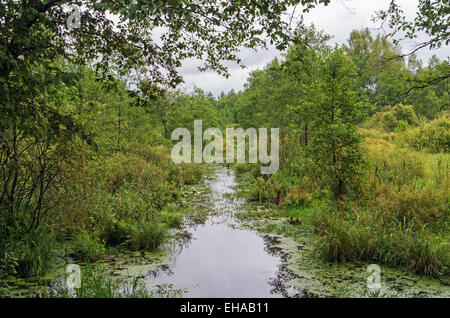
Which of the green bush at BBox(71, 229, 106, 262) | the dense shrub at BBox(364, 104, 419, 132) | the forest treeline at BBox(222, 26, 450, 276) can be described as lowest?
the green bush at BBox(71, 229, 106, 262)

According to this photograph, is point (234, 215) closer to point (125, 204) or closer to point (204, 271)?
point (125, 204)

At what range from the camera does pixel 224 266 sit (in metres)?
6.32

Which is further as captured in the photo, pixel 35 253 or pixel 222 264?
pixel 222 264

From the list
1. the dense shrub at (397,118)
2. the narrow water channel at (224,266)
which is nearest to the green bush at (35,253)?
the narrow water channel at (224,266)

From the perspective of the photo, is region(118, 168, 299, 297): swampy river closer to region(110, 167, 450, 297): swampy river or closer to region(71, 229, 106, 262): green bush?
region(110, 167, 450, 297): swampy river

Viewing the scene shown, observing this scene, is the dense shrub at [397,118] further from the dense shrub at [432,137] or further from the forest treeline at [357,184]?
the forest treeline at [357,184]

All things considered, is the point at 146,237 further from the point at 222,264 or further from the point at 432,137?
the point at 432,137

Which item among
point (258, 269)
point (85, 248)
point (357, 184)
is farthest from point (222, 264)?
point (357, 184)

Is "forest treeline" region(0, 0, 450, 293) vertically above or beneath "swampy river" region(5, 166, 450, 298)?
above

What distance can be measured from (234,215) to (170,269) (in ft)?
13.8

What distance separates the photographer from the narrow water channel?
17.2 feet

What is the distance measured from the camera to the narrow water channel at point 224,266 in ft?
17.2

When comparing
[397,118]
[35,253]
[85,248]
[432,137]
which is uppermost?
[397,118]

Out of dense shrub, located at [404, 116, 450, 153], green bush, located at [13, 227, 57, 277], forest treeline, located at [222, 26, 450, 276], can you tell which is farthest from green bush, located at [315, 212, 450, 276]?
dense shrub, located at [404, 116, 450, 153]
